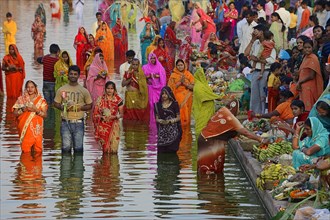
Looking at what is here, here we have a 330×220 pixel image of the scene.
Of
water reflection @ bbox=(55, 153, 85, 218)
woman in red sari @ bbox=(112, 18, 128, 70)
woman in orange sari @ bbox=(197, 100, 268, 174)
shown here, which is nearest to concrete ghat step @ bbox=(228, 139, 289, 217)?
woman in orange sari @ bbox=(197, 100, 268, 174)

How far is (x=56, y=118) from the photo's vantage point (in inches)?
831

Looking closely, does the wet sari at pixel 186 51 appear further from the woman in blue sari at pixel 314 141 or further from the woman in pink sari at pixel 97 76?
the woman in blue sari at pixel 314 141

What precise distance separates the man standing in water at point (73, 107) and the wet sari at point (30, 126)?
0.36 metres

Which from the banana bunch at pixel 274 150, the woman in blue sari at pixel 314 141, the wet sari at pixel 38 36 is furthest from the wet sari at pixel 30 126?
the wet sari at pixel 38 36

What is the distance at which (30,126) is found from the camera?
17.1 m

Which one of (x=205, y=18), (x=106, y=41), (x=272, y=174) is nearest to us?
(x=272, y=174)

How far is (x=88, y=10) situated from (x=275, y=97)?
34.2m

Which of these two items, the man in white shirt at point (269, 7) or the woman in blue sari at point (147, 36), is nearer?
the woman in blue sari at point (147, 36)

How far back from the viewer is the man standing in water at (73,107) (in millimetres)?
16797

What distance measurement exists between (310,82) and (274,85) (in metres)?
1.89

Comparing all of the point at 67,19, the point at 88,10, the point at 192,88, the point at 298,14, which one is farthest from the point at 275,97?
the point at 88,10

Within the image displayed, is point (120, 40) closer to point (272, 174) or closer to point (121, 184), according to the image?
point (121, 184)

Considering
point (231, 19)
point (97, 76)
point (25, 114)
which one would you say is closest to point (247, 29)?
point (97, 76)

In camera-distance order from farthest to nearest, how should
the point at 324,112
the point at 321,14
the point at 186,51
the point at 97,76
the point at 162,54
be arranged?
the point at 186,51 < the point at 321,14 < the point at 162,54 < the point at 97,76 < the point at 324,112
